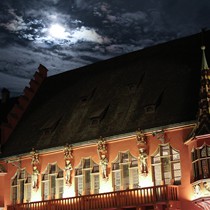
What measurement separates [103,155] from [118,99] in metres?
5.47

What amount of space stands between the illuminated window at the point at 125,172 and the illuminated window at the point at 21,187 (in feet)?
29.0

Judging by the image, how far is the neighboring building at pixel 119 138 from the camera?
35.2 metres

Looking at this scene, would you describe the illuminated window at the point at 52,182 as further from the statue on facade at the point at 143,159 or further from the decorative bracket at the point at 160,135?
the decorative bracket at the point at 160,135

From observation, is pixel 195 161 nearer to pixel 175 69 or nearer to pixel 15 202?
pixel 175 69

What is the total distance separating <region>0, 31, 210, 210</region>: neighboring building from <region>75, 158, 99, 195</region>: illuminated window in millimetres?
78

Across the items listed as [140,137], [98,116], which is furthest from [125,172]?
[98,116]

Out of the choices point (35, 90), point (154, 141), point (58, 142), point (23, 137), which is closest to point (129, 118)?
point (154, 141)

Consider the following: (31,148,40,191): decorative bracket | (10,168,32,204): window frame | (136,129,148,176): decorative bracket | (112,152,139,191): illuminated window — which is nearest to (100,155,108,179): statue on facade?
(112,152,139,191): illuminated window

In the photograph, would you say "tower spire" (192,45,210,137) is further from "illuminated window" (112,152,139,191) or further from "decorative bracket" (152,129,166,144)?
"illuminated window" (112,152,139,191)

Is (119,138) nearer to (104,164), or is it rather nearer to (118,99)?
(104,164)

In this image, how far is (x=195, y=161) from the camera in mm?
34281

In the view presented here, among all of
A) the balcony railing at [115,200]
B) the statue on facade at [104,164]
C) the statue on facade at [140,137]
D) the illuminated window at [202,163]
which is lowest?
the balcony railing at [115,200]

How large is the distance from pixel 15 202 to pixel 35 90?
12652 millimetres

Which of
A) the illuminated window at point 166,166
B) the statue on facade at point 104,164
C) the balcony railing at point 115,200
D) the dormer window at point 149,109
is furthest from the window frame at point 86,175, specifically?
the dormer window at point 149,109
